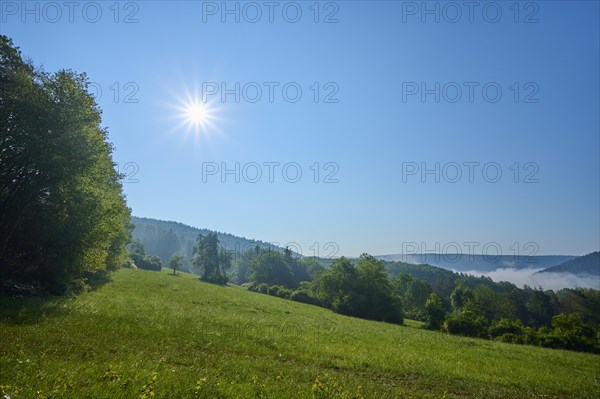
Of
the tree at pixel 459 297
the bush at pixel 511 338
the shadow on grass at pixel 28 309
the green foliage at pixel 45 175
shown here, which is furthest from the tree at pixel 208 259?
the tree at pixel 459 297

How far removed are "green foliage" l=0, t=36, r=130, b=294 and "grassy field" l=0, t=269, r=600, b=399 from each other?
23.4 ft

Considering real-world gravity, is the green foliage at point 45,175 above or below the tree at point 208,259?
above

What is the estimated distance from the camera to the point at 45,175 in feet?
78.5

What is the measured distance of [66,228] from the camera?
25.8m

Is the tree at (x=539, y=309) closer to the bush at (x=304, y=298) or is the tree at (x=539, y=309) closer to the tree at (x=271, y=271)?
the bush at (x=304, y=298)

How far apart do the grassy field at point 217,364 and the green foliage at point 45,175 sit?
714 centimetres

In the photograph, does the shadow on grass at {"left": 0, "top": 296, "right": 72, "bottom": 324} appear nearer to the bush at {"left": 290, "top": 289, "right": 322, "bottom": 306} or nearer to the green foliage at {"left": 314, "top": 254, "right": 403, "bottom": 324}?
the bush at {"left": 290, "top": 289, "right": 322, "bottom": 306}

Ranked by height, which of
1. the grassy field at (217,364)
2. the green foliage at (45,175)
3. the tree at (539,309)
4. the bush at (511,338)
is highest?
the green foliage at (45,175)

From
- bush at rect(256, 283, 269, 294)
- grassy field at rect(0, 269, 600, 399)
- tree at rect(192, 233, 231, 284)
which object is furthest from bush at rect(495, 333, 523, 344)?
tree at rect(192, 233, 231, 284)

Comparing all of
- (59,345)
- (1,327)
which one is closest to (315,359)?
(59,345)

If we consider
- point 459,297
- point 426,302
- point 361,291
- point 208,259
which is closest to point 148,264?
point 208,259

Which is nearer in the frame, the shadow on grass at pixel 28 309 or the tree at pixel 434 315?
the shadow on grass at pixel 28 309

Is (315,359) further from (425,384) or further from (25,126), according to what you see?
(25,126)

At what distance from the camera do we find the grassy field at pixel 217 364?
8586 millimetres
